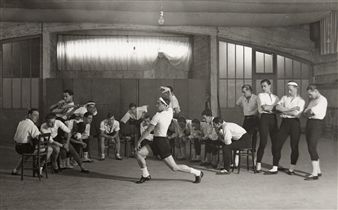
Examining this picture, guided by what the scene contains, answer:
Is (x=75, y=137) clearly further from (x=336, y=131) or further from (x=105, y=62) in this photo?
(x=336, y=131)

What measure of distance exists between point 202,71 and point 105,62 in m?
3.28

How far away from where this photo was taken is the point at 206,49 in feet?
46.2

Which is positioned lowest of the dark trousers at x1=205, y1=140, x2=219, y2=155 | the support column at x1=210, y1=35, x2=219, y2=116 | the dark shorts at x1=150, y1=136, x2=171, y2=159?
the dark trousers at x1=205, y1=140, x2=219, y2=155

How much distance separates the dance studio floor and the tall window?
6.72 metres

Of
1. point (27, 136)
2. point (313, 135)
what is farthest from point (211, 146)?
point (27, 136)

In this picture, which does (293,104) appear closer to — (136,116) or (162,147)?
(162,147)

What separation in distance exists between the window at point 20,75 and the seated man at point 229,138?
8298 mm

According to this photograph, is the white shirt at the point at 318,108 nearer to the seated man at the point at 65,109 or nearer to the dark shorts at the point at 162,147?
the dark shorts at the point at 162,147

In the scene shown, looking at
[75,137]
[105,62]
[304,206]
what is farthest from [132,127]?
[304,206]

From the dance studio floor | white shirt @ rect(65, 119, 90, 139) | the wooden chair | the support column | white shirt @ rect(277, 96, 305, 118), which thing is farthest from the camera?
the support column

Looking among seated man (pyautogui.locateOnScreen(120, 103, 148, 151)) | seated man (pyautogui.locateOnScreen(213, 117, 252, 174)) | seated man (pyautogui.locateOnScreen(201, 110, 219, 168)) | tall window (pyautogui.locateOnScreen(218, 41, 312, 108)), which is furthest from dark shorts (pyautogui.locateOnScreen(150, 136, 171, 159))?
tall window (pyautogui.locateOnScreen(218, 41, 312, 108))

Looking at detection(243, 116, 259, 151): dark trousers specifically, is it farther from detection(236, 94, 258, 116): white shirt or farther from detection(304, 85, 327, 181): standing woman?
detection(304, 85, 327, 181): standing woman

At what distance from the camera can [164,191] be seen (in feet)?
19.4

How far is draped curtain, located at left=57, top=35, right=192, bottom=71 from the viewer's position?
14016mm
